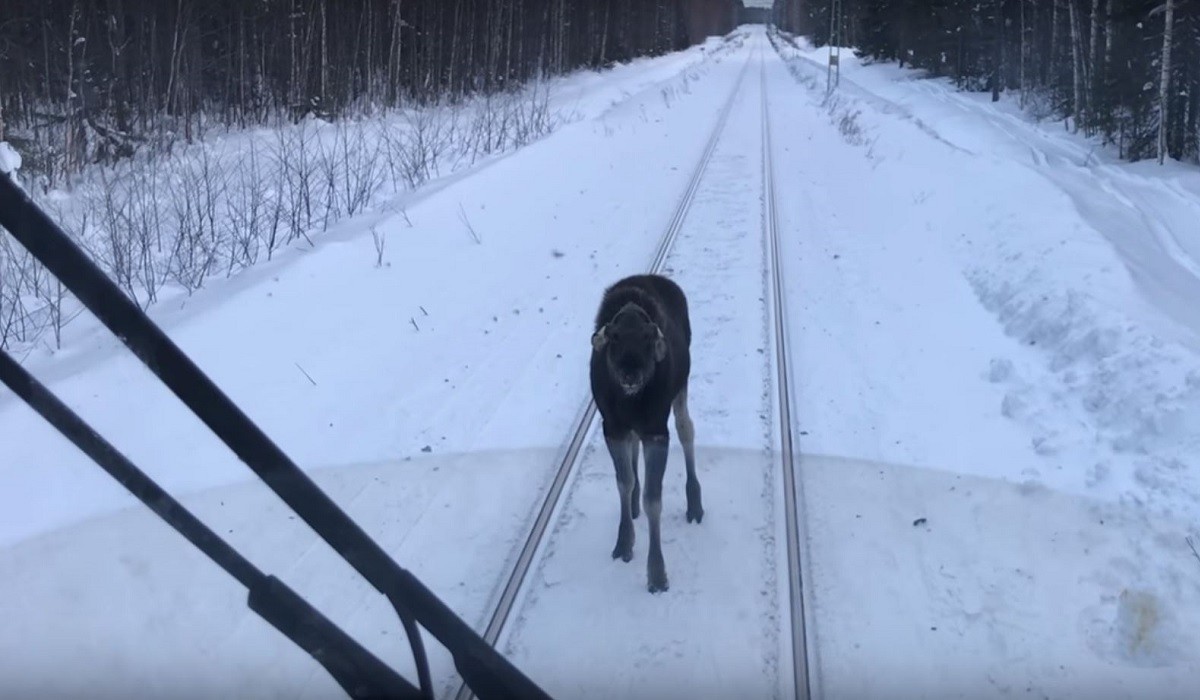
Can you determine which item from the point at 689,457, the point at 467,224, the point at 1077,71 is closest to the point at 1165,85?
the point at 1077,71

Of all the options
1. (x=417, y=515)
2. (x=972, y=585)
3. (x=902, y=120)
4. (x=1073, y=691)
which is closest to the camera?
(x=1073, y=691)

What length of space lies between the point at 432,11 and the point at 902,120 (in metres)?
15.9

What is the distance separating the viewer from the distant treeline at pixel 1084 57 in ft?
66.7

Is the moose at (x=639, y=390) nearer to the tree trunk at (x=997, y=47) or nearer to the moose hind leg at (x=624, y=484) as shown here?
the moose hind leg at (x=624, y=484)

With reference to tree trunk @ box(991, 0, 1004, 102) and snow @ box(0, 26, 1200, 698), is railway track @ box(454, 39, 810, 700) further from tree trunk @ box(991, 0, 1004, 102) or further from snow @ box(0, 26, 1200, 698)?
tree trunk @ box(991, 0, 1004, 102)

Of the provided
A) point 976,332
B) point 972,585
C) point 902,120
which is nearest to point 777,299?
point 976,332

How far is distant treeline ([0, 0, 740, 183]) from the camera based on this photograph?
21.0 meters

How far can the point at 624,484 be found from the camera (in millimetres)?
5465

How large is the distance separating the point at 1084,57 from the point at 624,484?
25444 millimetres

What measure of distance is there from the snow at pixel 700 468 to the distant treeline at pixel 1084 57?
7905mm

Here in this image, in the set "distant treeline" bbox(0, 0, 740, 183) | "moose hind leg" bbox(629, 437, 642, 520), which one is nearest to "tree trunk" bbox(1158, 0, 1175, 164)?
"moose hind leg" bbox(629, 437, 642, 520)

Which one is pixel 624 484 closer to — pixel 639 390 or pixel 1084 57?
pixel 639 390

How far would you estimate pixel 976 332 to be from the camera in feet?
32.4

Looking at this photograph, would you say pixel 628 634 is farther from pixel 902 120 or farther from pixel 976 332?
pixel 902 120
